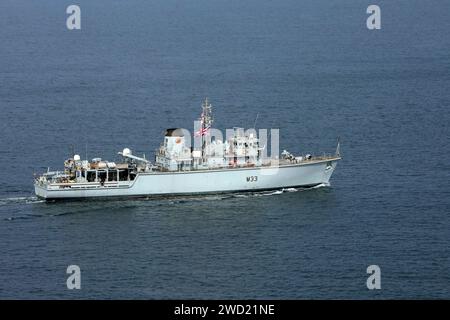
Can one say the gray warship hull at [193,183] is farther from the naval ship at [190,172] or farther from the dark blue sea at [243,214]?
the dark blue sea at [243,214]

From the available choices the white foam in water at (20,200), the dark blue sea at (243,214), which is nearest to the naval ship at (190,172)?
the white foam in water at (20,200)

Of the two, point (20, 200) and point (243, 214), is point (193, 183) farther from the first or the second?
point (20, 200)

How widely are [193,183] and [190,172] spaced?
4.40 feet

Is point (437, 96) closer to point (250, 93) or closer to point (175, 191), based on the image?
point (250, 93)

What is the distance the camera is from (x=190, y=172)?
443ft

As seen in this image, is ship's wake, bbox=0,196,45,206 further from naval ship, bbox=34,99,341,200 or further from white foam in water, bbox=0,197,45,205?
naval ship, bbox=34,99,341,200

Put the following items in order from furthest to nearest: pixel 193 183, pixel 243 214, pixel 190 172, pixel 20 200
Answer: pixel 193 183 → pixel 190 172 → pixel 20 200 → pixel 243 214

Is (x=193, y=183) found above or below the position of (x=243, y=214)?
above

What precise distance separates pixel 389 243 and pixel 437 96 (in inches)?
2970

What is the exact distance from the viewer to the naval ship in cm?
13412

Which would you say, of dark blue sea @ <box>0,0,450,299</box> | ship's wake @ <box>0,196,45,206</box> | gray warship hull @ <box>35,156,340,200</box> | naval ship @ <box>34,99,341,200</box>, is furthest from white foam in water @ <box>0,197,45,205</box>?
gray warship hull @ <box>35,156,340,200</box>

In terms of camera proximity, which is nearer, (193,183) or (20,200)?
(20,200)

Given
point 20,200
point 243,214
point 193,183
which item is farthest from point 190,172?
point 20,200

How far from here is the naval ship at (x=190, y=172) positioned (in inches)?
5281
